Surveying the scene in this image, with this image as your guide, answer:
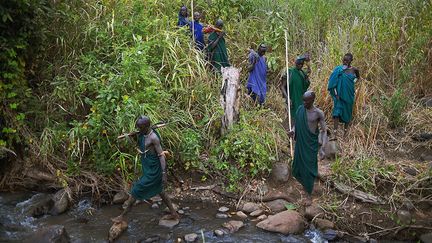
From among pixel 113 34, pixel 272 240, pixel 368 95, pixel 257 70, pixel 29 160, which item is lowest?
pixel 272 240

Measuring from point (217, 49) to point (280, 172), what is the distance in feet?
8.74

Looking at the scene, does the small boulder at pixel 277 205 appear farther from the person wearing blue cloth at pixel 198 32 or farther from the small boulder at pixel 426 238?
the person wearing blue cloth at pixel 198 32

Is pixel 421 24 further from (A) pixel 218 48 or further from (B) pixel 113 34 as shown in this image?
(B) pixel 113 34

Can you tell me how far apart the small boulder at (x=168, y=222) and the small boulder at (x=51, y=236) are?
1092 millimetres

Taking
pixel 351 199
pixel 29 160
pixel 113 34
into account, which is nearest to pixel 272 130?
pixel 351 199

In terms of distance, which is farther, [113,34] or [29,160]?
[113,34]

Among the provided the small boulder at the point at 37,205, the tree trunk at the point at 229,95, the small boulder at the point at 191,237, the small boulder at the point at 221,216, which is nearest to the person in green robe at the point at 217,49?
the tree trunk at the point at 229,95

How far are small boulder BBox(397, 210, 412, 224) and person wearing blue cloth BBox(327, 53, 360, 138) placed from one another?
1.65 metres

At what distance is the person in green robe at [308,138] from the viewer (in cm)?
528

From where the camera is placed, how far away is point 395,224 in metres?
5.41

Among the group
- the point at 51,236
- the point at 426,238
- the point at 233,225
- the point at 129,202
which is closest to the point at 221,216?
the point at 233,225

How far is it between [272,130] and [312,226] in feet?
5.37

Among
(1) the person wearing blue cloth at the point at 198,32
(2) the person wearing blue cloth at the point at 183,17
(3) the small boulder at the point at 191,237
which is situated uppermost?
(2) the person wearing blue cloth at the point at 183,17

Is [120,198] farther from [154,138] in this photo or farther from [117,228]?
[154,138]
